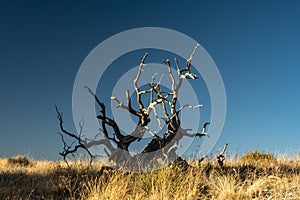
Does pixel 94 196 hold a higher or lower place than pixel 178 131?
lower

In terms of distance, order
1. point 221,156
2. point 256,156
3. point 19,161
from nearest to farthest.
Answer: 1. point 221,156
2. point 256,156
3. point 19,161

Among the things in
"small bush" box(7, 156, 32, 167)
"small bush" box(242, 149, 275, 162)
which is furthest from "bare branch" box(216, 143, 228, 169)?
"small bush" box(7, 156, 32, 167)

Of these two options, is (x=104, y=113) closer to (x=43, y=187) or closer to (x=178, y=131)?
(x=178, y=131)

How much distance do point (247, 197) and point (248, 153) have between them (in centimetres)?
935

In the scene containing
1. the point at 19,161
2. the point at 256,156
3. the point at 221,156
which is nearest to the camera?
the point at 221,156

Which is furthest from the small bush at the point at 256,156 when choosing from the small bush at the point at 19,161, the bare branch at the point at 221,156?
the small bush at the point at 19,161

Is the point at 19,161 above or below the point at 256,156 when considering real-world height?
above

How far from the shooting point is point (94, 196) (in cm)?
659

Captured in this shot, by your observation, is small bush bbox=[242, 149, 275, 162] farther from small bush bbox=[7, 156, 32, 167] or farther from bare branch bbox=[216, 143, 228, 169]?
small bush bbox=[7, 156, 32, 167]

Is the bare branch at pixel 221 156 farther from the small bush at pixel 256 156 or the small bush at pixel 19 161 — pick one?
the small bush at pixel 19 161

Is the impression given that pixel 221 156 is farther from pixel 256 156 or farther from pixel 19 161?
pixel 19 161

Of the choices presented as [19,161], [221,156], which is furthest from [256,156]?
[19,161]

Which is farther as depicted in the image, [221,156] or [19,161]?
[19,161]

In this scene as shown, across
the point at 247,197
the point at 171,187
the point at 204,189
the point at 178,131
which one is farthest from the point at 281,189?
the point at 178,131
